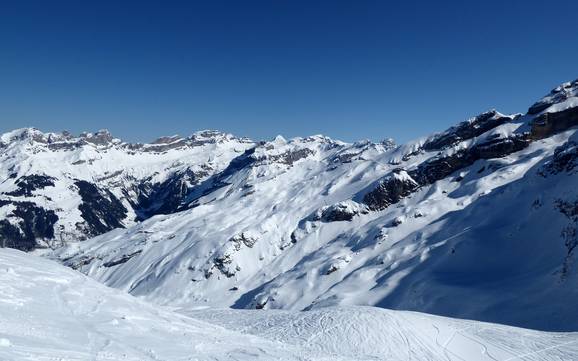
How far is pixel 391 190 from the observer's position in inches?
6427

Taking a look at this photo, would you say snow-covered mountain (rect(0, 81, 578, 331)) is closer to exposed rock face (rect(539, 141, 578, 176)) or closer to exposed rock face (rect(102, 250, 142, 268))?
exposed rock face (rect(539, 141, 578, 176))

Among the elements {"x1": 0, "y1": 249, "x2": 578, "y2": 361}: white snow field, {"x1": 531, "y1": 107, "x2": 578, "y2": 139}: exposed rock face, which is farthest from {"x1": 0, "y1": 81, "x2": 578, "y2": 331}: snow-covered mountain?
{"x1": 0, "y1": 249, "x2": 578, "y2": 361}: white snow field

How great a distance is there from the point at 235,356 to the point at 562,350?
987 inches

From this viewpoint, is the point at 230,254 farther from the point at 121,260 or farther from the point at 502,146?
the point at 502,146

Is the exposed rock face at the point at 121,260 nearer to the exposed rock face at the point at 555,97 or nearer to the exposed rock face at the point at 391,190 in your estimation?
the exposed rock face at the point at 391,190

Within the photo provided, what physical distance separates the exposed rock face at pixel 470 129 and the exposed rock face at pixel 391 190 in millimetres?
35456

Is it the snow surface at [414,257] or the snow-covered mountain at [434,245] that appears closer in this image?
the snow surface at [414,257]

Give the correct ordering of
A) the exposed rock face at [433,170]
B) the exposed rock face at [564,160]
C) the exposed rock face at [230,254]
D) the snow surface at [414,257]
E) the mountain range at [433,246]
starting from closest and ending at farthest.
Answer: the snow surface at [414,257] < the mountain range at [433,246] < the exposed rock face at [564,160] < the exposed rock face at [433,170] < the exposed rock face at [230,254]

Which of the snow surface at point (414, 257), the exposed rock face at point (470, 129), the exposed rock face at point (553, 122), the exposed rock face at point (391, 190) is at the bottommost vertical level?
the snow surface at point (414, 257)

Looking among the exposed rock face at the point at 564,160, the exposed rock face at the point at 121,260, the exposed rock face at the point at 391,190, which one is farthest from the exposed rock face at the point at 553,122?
the exposed rock face at the point at 121,260

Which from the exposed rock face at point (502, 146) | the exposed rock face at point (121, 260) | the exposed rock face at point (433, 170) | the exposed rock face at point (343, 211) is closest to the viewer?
the exposed rock face at point (502, 146)

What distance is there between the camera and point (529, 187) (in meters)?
105

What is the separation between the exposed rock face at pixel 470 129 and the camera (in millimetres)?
168250

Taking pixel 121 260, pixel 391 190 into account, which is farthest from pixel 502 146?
pixel 121 260
